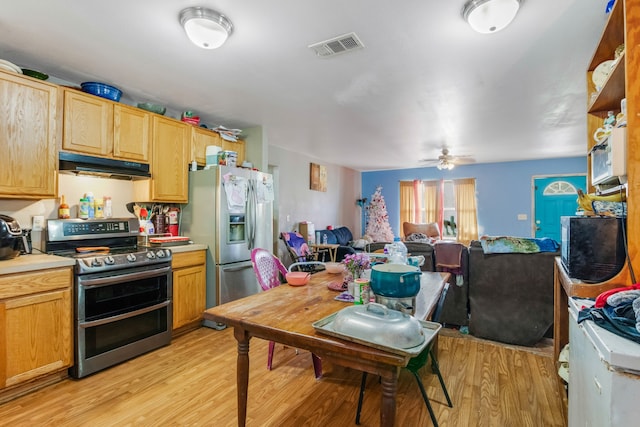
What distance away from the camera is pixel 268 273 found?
7.93 ft

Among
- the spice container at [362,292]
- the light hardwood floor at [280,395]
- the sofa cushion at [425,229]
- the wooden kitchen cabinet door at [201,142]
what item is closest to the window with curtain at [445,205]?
the sofa cushion at [425,229]

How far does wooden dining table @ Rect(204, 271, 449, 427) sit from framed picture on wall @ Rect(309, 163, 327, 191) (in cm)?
443

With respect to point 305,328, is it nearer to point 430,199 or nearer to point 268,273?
point 268,273

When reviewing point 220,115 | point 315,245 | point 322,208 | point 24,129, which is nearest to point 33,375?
point 24,129

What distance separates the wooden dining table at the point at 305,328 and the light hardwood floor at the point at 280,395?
1.70 feet

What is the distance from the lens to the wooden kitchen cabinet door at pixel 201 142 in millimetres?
3508

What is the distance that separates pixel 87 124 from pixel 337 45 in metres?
2.17

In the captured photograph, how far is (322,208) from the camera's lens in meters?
6.80

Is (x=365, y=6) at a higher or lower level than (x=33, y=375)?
higher

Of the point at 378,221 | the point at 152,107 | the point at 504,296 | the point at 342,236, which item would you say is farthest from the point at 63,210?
Result: the point at 378,221

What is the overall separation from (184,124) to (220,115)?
1.55 ft

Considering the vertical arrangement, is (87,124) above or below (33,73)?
below

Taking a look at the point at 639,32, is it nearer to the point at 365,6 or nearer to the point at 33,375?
the point at 365,6

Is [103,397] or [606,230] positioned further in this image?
[103,397]
